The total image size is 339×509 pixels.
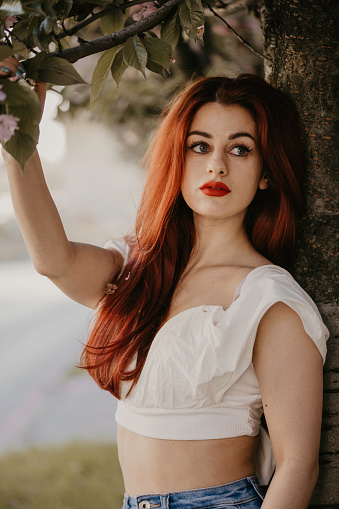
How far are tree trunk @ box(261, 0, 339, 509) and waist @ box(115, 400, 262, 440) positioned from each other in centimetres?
25

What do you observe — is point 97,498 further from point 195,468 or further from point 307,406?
point 307,406

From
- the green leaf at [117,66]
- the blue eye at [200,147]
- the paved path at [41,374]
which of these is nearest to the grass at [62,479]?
the paved path at [41,374]

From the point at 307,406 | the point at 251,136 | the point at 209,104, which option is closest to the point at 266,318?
the point at 307,406

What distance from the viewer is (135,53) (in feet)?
4.48

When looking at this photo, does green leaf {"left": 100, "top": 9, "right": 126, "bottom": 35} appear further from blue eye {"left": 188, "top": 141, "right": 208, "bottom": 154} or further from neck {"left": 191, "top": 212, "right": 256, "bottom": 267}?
neck {"left": 191, "top": 212, "right": 256, "bottom": 267}

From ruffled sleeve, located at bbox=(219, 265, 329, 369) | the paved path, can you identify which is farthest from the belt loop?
the paved path

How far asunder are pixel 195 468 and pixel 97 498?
9.24 ft

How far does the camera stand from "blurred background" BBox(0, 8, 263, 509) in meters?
3.56

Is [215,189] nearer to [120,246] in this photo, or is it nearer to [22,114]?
[120,246]

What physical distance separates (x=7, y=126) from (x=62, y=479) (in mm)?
3769

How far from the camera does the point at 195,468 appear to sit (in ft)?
5.08

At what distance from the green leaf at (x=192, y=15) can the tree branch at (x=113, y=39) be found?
2.4 inches

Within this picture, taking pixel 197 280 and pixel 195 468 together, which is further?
pixel 197 280

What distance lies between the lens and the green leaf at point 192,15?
1381 millimetres
